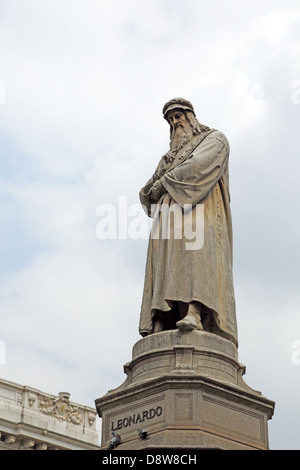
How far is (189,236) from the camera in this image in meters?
15.0

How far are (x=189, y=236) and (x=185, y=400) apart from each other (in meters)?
3.03

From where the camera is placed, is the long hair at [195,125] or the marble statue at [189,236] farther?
the long hair at [195,125]

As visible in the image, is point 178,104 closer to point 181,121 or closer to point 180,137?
point 181,121

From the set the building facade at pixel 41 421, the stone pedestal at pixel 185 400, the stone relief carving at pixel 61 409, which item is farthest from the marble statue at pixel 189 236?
the stone relief carving at pixel 61 409

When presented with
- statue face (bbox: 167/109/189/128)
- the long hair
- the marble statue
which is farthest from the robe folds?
statue face (bbox: 167/109/189/128)

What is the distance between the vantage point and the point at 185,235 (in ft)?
49.3

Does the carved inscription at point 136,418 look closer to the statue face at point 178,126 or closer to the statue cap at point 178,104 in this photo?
the statue face at point 178,126

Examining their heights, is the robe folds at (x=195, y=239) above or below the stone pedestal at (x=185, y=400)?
above

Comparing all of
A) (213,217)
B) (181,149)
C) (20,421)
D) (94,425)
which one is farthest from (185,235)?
(94,425)

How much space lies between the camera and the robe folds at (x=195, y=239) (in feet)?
48.1

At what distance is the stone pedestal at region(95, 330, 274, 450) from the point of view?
12953 mm

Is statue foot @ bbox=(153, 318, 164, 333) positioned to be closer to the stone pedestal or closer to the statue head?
the stone pedestal

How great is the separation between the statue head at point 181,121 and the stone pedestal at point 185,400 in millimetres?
3951

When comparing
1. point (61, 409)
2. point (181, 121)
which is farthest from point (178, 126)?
point (61, 409)
